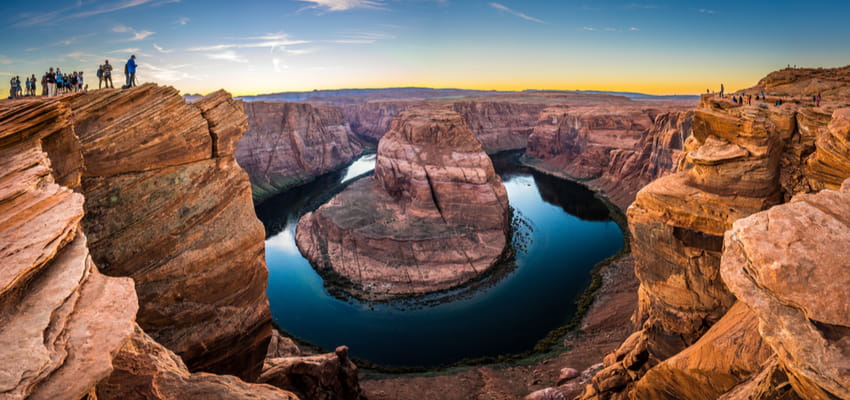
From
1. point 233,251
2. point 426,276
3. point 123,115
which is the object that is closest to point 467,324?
point 426,276

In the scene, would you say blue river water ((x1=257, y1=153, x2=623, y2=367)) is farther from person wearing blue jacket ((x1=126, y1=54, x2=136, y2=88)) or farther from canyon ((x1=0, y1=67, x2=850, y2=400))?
person wearing blue jacket ((x1=126, y1=54, x2=136, y2=88))

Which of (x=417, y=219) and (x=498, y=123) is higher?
(x=498, y=123)

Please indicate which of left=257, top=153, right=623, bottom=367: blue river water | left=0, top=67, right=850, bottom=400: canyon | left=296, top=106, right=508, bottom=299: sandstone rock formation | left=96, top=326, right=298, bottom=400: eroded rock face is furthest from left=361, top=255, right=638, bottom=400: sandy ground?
left=96, top=326, right=298, bottom=400: eroded rock face

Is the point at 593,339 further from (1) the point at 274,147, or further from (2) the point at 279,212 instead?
(1) the point at 274,147

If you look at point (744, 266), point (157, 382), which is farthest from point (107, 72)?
point (744, 266)

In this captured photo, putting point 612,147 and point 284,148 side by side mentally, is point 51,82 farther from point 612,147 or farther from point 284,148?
point 612,147
